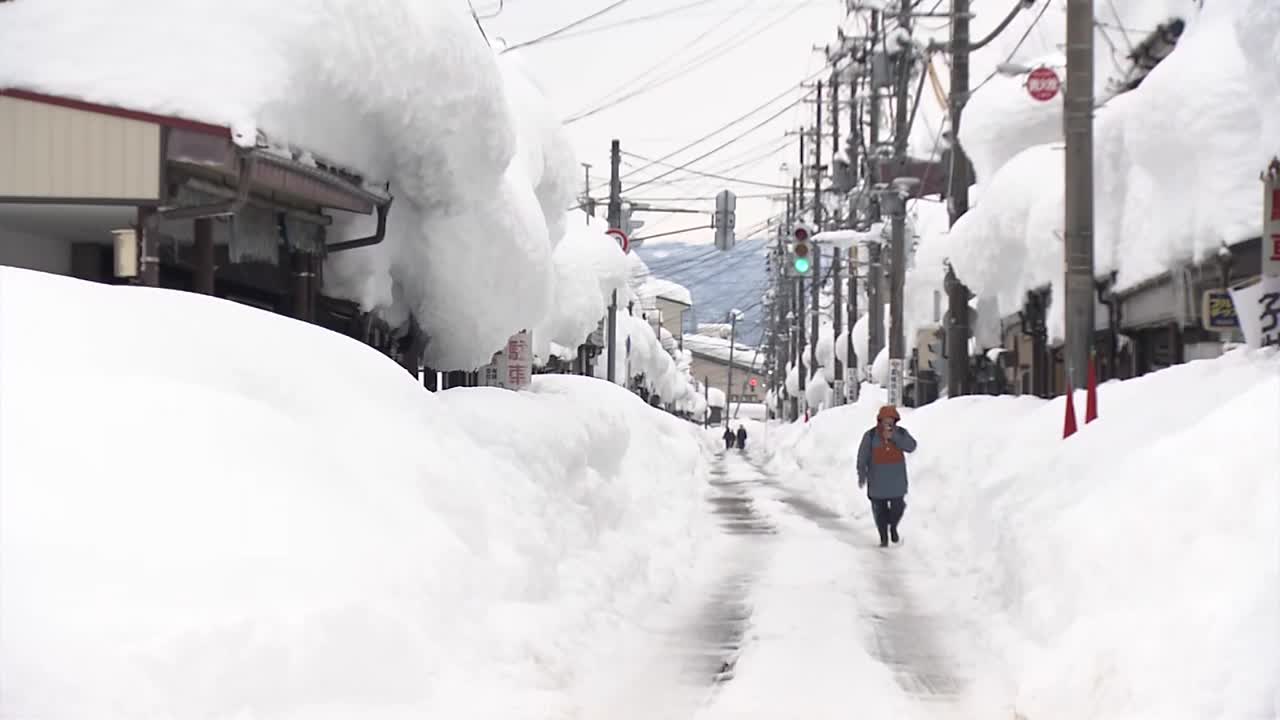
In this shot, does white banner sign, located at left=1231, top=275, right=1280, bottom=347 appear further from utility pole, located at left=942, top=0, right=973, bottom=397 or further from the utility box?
utility pole, located at left=942, top=0, right=973, bottom=397

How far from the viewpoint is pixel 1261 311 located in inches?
462

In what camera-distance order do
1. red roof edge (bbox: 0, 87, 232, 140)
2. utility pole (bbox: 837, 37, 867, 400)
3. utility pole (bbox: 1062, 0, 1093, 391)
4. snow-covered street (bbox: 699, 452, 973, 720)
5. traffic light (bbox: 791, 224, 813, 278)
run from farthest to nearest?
1. utility pole (bbox: 837, 37, 867, 400)
2. traffic light (bbox: 791, 224, 813, 278)
3. utility pole (bbox: 1062, 0, 1093, 391)
4. red roof edge (bbox: 0, 87, 232, 140)
5. snow-covered street (bbox: 699, 452, 973, 720)

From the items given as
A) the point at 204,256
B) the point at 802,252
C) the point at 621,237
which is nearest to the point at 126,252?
the point at 204,256

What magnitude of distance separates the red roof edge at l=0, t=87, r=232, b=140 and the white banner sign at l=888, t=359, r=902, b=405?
26142 mm

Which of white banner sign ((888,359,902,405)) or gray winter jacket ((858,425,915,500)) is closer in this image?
gray winter jacket ((858,425,915,500))

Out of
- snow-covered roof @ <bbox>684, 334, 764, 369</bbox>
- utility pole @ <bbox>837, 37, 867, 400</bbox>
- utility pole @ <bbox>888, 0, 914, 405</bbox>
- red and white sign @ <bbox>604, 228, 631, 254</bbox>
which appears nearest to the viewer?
utility pole @ <bbox>888, 0, 914, 405</bbox>

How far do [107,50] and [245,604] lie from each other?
29.8ft

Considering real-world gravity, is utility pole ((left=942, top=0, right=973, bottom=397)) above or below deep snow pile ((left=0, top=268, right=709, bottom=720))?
above

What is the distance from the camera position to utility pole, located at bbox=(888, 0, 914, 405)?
3288cm

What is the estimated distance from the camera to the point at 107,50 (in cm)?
1311

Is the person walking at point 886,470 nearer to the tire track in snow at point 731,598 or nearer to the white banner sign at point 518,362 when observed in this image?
the tire track in snow at point 731,598

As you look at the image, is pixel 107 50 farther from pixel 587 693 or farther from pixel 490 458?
pixel 587 693

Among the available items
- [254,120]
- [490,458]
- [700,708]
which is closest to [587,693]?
[700,708]

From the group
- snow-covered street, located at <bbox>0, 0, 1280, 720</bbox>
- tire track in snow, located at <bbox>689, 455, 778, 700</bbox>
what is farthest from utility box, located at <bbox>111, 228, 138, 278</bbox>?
tire track in snow, located at <bbox>689, 455, 778, 700</bbox>
